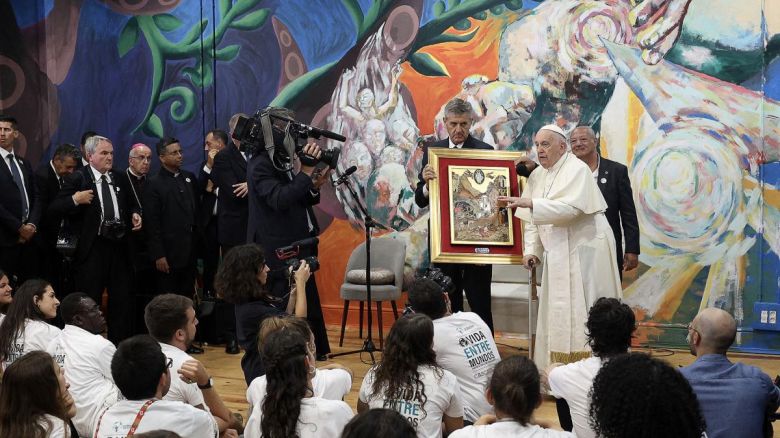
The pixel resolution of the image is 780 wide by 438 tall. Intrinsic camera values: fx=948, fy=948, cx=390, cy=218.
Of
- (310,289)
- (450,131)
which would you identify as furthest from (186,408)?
(450,131)

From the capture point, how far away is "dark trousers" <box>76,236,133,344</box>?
684 centimetres

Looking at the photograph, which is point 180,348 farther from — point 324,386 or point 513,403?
point 513,403

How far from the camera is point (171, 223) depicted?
23.5 ft

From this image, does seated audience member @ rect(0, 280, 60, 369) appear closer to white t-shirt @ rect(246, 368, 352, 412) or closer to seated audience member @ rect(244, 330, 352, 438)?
white t-shirt @ rect(246, 368, 352, 412)

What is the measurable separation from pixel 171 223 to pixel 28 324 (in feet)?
9.32

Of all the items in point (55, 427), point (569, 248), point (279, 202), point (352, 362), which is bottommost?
point (352, 362)

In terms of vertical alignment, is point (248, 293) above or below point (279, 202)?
below

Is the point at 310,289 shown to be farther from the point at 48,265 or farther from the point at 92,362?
the point at 48,265

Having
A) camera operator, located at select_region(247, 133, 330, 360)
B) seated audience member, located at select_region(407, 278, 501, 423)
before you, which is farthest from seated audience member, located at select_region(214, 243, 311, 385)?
camera operator, located at select_region(247, 133, 330, 360)

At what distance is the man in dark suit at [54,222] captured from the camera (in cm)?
724

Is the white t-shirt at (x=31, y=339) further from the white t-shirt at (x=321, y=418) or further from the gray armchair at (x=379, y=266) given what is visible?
the gray armchair at (x=379, y=266)

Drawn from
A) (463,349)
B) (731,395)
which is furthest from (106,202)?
(731,395)

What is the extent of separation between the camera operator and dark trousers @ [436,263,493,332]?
1102 millimetres

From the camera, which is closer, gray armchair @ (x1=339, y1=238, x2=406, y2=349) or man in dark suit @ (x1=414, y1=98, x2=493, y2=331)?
man in dark suit @ (x1=414, y1=98, x2=493, y2=331)
